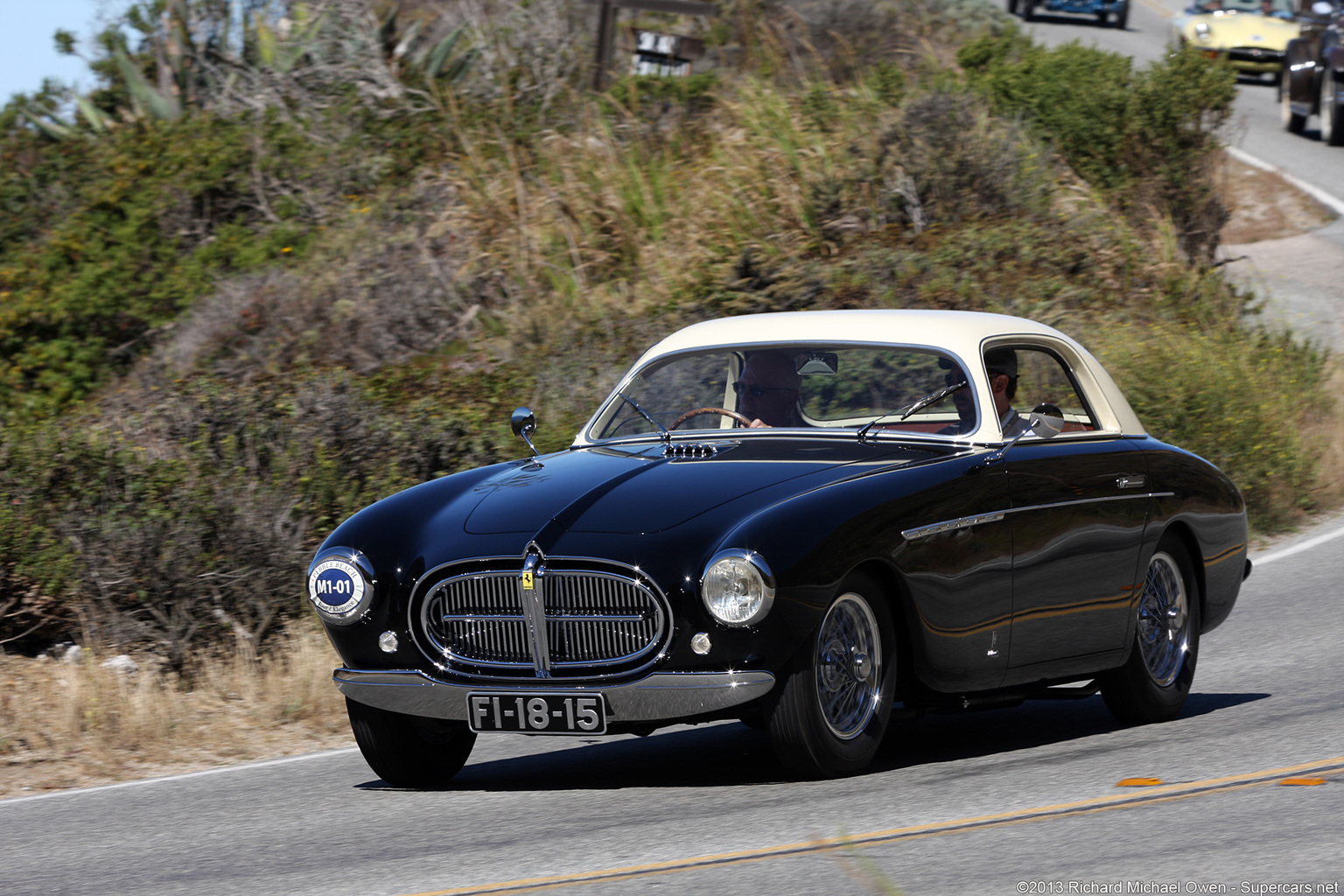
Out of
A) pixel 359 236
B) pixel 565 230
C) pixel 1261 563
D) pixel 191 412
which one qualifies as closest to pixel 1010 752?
pixel 1261 563

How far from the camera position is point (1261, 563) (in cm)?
1275

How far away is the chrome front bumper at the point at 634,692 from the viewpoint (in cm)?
564

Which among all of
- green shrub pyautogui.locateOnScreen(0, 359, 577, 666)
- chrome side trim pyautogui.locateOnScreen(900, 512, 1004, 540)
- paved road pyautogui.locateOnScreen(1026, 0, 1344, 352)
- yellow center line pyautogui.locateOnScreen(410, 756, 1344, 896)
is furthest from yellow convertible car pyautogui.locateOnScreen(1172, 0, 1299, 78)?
yellow center line pyautogui.locateOnScreen(410, 756, 1344, 896)

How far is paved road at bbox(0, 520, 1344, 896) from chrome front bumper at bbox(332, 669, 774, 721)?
1.13 ft

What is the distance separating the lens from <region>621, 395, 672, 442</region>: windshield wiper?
24.0 ft

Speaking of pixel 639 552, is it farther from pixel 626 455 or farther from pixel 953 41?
pixel 953 41

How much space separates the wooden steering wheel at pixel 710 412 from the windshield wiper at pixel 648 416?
49 mm

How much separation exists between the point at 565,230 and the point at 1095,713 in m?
11.5

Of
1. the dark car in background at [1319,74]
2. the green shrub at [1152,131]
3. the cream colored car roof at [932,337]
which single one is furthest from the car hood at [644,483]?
the dark car in background at [1319,74]

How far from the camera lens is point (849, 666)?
6000 mm

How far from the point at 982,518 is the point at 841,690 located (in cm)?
98

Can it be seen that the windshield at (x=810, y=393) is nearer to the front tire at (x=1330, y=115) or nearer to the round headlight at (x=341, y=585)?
the round headlight at (x=341, y=585)

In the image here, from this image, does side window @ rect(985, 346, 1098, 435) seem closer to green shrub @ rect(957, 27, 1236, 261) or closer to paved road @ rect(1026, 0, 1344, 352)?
paved road @ rect(1026, 0, 1344, 352)

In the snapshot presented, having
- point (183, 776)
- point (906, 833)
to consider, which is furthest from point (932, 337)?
point (183, 776)
